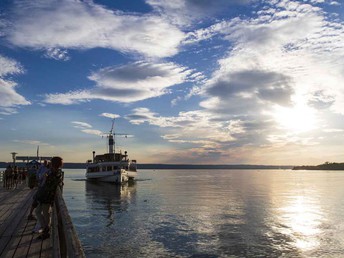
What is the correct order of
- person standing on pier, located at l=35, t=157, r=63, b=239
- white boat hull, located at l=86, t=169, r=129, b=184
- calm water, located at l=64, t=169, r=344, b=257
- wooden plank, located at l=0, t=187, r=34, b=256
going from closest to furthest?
1. person standing on pier, located at l=35, t=157, r=63, b=239
2. wooden plank, located at l=0, t=187, r=34, b=256
3. calm water, located at l=64, t=169, r=344, b=257
4. white boat hull, located at l=86, t=169, r=129, b=184

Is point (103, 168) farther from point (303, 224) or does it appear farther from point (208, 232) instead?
point (208, 232)

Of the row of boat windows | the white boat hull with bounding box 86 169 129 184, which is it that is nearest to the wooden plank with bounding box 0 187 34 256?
the white boat hull with bounding box 86 169 129 184

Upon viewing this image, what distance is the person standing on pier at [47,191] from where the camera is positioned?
10.0 metres

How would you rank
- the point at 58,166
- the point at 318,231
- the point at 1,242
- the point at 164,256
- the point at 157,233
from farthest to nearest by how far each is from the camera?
1. the point at 318,231
2. the point at 157,233
3. the point at 164,256
4. the point at 1,242
5. the point at 58,166

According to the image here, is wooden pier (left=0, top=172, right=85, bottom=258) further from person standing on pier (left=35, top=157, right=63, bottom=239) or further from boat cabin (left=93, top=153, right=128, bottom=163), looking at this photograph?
boat cabin (left=93, top=153, right=128, bottom=163)

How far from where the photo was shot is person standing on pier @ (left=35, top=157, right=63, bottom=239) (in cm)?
1002

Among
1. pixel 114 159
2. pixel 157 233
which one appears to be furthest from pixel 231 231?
pixel 114 159

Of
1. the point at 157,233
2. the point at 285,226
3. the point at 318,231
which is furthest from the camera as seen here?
the point at 285,226

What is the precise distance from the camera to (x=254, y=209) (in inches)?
1420

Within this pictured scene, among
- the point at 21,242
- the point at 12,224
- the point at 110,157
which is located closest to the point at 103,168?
the point at 110,157

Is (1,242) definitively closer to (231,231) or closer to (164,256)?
(164,256)

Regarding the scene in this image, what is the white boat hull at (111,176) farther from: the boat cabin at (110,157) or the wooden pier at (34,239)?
the wooden pier at (34,239)

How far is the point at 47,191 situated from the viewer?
10.4 m

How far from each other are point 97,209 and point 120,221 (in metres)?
8.34
